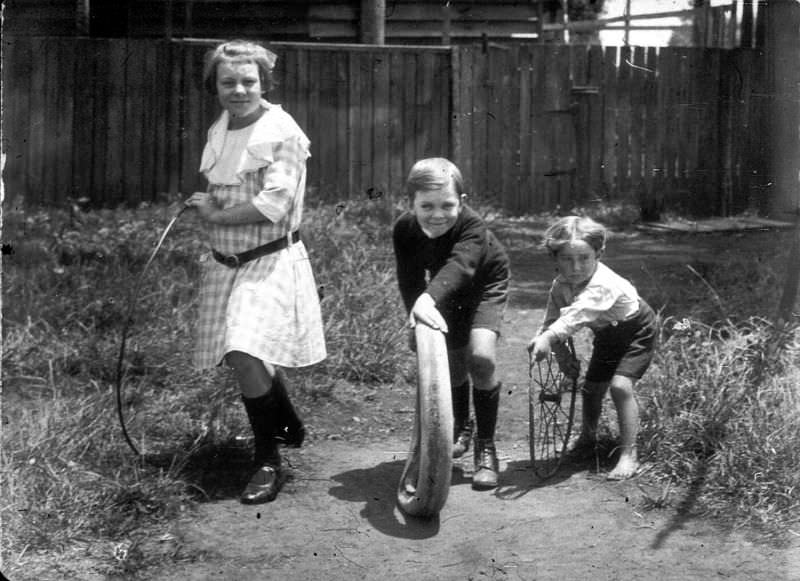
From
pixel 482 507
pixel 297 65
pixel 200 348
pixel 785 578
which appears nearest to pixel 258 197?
pixel 200 348

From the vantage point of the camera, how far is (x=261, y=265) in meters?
4.02

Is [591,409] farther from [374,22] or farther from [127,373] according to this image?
[374,22]

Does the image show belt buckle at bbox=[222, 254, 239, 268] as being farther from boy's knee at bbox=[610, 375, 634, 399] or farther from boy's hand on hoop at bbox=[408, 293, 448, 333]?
boy's knee at bbox=[610, 375, 634, 399]

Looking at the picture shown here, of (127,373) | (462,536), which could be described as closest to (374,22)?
(127,373)

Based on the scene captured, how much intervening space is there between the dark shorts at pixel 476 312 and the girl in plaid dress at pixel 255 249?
544mm

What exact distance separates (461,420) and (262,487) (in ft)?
3.18

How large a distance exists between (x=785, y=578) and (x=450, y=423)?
3.65ft

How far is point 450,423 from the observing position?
367cm

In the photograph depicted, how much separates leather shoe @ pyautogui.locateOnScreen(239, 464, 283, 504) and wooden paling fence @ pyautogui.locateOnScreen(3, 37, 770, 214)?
5620 mm

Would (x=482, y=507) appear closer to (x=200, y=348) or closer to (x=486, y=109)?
(x=200, y=348)

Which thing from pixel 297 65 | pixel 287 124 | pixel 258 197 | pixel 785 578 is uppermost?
pixel 297 65

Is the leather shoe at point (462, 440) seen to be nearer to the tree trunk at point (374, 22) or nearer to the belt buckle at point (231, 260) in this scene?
the belt buckle at point (231, 260)

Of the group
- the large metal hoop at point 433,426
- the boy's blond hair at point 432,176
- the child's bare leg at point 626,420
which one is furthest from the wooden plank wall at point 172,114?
the large metal hoop at point 433,426

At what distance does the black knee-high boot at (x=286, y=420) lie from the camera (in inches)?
165
